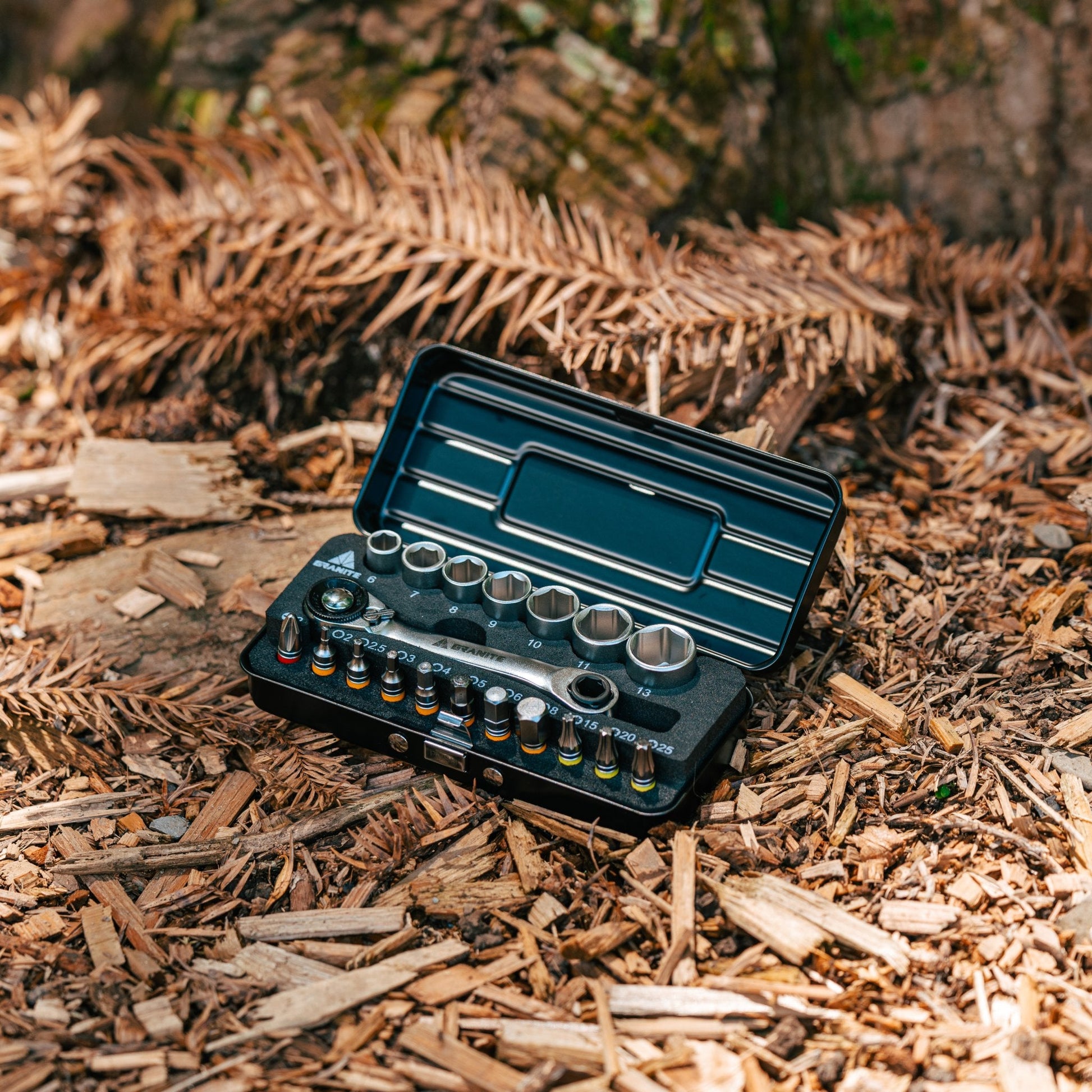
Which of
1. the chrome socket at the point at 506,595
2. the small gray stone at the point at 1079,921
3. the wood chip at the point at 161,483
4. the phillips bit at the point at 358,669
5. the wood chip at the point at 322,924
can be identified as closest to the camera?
the small gray stone at the point at 1079,921

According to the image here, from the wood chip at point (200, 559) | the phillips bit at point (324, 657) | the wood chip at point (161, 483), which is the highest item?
the phillips bit at point (324, 657)

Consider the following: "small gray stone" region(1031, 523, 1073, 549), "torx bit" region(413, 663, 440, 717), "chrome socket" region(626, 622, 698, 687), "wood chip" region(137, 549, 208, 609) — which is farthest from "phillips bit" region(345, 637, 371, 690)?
"small gray stone" region(1031, 523, 1073, 549)

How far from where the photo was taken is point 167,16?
463 centimetres

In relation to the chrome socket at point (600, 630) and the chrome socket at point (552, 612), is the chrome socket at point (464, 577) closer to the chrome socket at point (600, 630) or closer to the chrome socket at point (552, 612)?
the chrome socket at point (552, 612)

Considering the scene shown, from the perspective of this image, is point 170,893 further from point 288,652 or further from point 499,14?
point 499,14

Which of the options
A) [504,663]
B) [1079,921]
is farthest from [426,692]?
[1079,921]

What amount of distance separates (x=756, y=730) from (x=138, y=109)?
12.5 ft

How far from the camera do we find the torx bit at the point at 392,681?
257cm

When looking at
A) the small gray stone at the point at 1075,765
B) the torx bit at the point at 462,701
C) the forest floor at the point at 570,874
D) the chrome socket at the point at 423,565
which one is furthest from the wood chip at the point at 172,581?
the small gray stone at the point at 1075,765

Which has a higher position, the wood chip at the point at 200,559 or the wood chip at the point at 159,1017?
Answer: the wood chip at the point at 200,559

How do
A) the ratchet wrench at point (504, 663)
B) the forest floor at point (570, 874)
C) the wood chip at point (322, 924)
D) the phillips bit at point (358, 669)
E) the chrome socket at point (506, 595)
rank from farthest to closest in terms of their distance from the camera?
1. the chrome socket at point (506, 595)
2. the phillips bit at point (358, 669)
3. the ratchet wrench at point (504, 663)
4. the wood chip at point (322, 924)
5. the forest floor at point (570, 874)

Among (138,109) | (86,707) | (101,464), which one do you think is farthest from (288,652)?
(138,109)

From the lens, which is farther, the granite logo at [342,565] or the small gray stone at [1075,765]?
the granite logo at [342,565]

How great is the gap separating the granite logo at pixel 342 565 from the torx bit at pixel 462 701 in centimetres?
48
